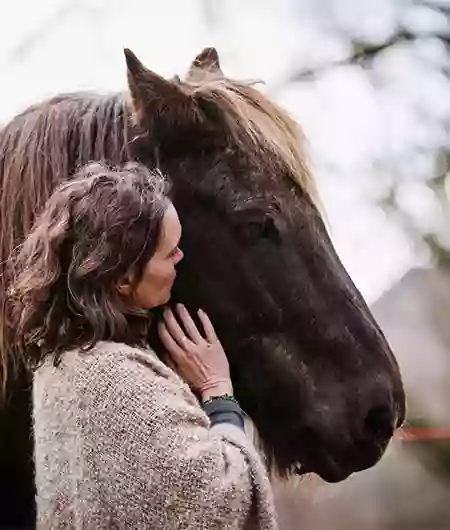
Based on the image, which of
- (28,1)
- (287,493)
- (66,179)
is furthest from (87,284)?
(28,1)

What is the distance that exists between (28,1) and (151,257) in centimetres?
65

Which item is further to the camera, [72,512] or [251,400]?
[251,400]

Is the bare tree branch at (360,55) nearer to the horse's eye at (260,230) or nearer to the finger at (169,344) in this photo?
the horse's eye at (260,230)

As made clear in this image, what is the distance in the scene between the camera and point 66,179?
1333 millimetres

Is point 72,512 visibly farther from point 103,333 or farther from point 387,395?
point 387,395

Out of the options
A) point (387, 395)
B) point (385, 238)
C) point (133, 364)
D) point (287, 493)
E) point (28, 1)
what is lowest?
point (287, 493)

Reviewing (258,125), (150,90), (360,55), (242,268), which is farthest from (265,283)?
→ (360,55)

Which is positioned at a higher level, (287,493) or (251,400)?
(251,400)

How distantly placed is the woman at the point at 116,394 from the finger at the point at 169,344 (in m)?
0.09

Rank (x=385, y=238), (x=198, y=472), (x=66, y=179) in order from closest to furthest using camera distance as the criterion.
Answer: (x=198, y=472) < (x=66, y=179) < (x=385, y=238)

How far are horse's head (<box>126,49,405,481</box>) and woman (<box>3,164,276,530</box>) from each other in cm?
14

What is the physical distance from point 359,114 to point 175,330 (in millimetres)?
555

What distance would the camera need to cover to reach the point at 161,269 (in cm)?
121

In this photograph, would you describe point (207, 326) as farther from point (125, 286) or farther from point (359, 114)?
point (359, 114)
